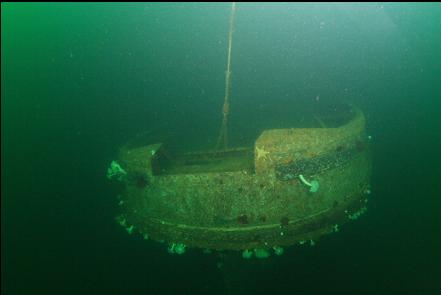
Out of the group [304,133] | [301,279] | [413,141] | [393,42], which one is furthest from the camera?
[393,42]

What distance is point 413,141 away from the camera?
32.5 ft

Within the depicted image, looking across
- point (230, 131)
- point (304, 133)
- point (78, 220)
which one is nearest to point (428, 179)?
point (230, 131)

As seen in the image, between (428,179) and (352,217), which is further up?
(352,217)

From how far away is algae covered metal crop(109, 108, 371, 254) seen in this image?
152 inches

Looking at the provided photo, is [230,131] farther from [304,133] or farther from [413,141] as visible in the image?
[413,141]

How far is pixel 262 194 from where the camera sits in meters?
3.89

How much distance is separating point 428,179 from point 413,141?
2.38m

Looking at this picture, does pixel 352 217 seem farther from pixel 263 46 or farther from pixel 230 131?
pixel 263 46

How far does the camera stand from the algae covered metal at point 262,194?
385 centimetres

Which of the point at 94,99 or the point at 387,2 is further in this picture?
the point at 387,2

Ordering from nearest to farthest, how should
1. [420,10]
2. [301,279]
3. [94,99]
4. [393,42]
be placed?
[301,279], [94,99], [393,42], [420,10]

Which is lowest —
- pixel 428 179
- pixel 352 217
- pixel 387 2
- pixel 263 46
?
pixel 428 179

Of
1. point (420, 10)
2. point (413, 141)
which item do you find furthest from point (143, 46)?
point (420, 10)

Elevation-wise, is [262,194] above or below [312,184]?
below
